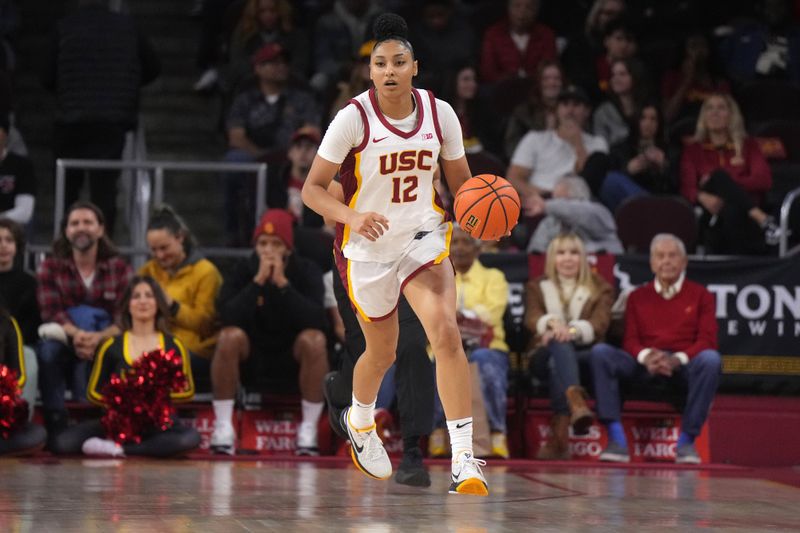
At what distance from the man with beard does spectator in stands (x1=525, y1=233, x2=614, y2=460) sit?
280 cm

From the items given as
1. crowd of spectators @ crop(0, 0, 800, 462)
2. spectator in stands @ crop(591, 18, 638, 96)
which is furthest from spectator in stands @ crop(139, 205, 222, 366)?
spectator in stands @ crop(591, 18, 638, 96)

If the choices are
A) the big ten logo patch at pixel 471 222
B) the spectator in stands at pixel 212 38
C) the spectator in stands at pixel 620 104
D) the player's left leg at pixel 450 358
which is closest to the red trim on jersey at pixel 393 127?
the big ten logo patch at pixel 471 222

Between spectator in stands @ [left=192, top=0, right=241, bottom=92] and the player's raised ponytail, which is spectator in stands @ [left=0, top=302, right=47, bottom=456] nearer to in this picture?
the player's raised ponytail

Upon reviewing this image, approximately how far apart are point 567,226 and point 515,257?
32.9 inches

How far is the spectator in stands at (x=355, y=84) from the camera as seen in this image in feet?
38.7

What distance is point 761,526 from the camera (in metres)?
5.82

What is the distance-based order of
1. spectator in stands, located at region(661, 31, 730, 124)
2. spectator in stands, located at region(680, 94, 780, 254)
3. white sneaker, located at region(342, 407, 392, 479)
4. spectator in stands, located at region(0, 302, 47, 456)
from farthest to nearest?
spectator in stands, located at region(661, 31, 730, 124) → spectator in stands, located at region(680, 94, 780, 254) → spectator in stands, located at region(0, 302, 47, 456) → white sneaker, located at region(342, 407, 392, 479)

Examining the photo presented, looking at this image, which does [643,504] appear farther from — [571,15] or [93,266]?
[571,15]

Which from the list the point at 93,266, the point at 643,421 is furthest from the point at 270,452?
the point at 643,421

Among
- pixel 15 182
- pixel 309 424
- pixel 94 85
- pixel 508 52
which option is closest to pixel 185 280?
pixel 309 424

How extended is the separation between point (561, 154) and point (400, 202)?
5.58 metres

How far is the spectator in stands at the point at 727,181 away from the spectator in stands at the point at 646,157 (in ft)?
0.64

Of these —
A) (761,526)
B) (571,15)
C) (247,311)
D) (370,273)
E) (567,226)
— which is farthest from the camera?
(571,15)

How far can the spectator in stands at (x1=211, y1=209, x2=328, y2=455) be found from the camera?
911 centimetres
